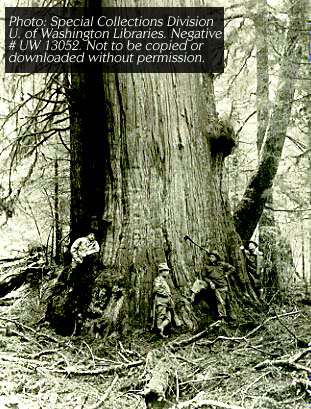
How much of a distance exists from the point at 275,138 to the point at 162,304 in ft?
10.5

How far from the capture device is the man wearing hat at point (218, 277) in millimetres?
3340

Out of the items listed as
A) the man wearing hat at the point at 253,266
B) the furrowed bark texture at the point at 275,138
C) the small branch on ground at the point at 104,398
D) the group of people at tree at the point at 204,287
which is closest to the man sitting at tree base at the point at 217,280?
the group of people at tree at the point at 204,287

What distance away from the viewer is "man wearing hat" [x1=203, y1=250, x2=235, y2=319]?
3340mm

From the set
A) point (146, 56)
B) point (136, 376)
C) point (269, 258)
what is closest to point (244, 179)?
point (269, 258)

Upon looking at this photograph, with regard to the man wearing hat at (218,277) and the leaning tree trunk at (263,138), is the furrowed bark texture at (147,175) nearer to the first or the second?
the man wearing hat at (218,277)

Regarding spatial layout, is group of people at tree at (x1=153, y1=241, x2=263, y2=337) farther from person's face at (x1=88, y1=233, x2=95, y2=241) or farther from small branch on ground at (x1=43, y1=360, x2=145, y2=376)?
person's face at (x1=88, y1=233, x2=95, y2=241)

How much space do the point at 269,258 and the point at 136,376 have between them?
3.73 m

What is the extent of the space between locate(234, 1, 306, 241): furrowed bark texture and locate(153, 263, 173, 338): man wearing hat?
230 cm

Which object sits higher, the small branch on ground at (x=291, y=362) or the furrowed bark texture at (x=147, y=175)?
the furrowed bark texture at (x=147, y=175)

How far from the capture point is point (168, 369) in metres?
2.53

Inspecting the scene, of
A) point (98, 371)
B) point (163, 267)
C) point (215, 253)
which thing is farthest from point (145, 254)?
point (98, 371)

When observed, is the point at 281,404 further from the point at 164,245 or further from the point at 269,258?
the point at 269,258

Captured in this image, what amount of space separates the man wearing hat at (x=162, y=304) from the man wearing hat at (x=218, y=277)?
0.33m

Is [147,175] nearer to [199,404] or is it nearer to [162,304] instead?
[162,304]
